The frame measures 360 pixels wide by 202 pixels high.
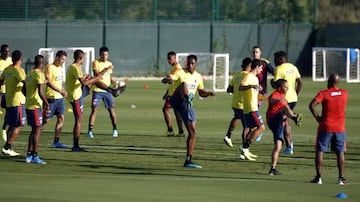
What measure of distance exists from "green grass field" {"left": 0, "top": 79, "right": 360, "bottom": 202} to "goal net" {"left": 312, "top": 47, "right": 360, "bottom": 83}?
20824mm

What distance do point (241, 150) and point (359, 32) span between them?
36.0m

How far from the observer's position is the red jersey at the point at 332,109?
16.6 meters

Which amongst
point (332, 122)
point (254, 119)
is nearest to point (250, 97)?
point (254, 119)

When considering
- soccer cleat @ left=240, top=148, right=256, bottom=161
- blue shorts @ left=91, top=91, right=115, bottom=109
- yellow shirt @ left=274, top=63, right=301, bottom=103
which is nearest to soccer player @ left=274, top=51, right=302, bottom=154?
yellow shirt @ left=274, top=63, right=301, bottom=103

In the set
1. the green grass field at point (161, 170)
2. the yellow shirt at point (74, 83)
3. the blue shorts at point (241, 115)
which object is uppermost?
the yellow shirt at point (74, 83)

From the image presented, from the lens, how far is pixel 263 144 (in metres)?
23.3

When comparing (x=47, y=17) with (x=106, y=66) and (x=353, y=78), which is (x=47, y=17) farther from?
(x=106, y=66)

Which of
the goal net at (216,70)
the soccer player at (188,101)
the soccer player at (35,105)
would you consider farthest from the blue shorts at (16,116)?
the goal net at (216,70)

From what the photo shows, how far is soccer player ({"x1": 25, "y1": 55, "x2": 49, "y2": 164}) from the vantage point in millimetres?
19109

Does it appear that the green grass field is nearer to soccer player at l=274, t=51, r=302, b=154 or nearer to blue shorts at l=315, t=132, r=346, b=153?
blue shorts at l=315, t=132, r=346, b=153

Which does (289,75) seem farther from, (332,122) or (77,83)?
(332,122)

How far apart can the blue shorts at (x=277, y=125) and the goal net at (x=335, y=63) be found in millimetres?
30448

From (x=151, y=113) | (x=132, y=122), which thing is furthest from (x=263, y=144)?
(x=151, y=113)

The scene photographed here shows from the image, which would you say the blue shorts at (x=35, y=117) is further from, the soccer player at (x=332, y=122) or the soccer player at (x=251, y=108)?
the soccer player at (x=332, y=122)
